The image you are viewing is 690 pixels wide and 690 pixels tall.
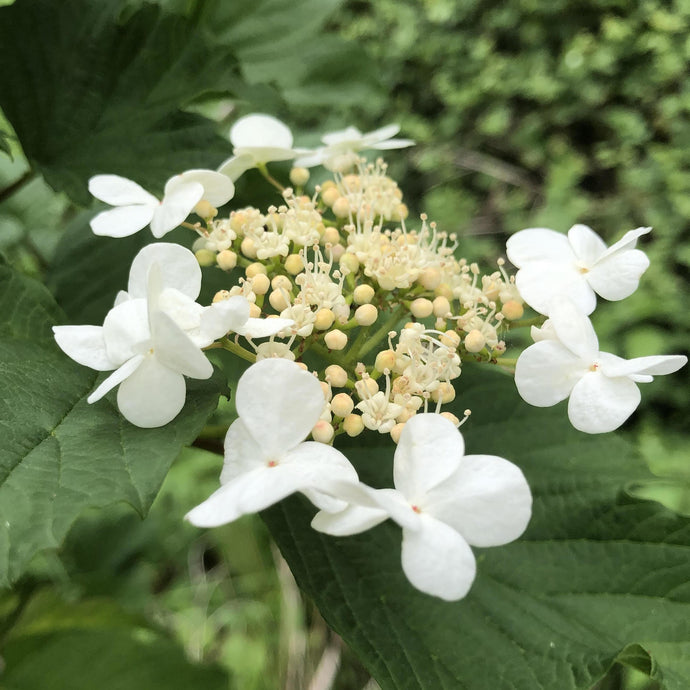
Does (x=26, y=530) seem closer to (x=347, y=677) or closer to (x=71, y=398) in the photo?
(x=71, y=398)

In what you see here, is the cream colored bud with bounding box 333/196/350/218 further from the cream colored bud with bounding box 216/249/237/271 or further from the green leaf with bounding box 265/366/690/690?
the green leaf with bounding box 265/366/690/690

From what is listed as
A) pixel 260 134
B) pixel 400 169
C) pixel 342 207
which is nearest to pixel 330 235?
pixel 342 207

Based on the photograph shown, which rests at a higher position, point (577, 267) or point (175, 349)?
point (175, 349)

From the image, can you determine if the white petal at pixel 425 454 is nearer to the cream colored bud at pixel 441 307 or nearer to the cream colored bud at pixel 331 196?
the cream colored bud at pixel 441 307

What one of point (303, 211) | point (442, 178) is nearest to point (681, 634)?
point (303, 211)

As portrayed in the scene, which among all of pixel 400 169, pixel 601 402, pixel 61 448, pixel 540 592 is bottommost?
pixel 400 169

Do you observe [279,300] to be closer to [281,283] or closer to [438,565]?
[281,283]

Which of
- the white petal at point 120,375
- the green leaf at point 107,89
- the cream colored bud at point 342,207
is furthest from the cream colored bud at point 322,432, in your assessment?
the green leaf at point 107,89
